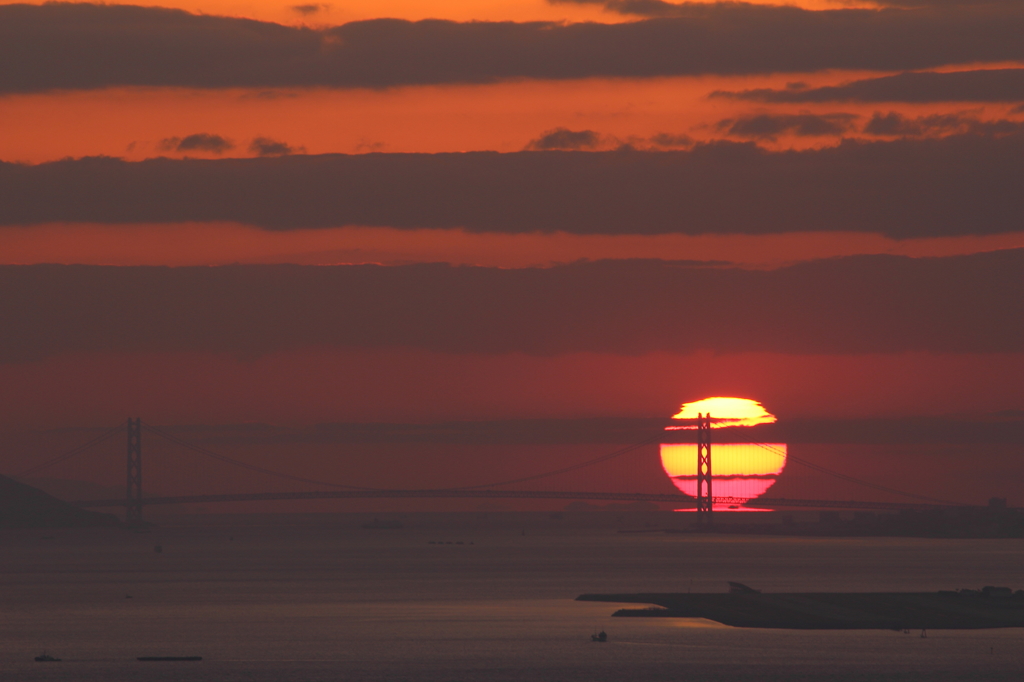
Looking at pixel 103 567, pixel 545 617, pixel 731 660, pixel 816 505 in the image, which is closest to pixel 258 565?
pixel 103 567

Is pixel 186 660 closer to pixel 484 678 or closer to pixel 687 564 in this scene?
pixel 484 678

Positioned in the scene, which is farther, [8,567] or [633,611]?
[8,567]

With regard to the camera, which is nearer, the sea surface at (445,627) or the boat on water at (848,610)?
the sea surface at (445,627)

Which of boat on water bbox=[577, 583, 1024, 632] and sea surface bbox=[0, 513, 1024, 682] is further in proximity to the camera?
boat on water bbox=[577, 583, 1024, 632]
